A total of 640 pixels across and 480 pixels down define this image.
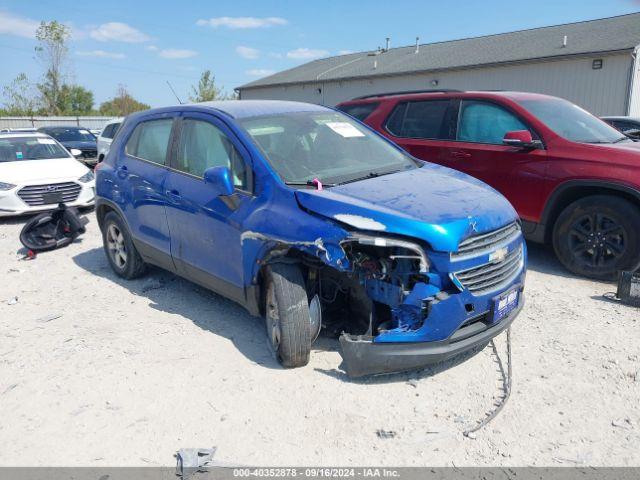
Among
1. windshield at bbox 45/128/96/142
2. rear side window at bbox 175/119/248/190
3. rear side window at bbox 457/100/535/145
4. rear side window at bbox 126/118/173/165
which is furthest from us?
windshield at bbox 45/128/96/142

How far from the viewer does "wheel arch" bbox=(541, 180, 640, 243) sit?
16.2 feet

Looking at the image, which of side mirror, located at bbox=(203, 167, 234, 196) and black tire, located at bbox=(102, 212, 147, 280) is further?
black tire, located at bbox=(102, 212, 147, 280)

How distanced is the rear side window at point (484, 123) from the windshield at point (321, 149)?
1839 mm

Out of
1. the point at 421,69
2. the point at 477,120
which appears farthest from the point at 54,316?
the point at 421,69

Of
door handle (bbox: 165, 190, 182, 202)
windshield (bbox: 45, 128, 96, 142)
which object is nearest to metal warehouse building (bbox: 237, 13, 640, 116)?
windshield (bbox: 45, 128, 96, 142)

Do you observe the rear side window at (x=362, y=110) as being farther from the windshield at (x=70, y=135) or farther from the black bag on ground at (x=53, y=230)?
the windshield at (x=70, y=135)

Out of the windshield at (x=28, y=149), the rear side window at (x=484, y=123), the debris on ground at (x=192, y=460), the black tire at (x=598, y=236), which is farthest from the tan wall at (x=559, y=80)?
the debris on ground at (x=192, y=460)

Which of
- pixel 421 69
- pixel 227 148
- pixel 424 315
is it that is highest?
pixel 421 69

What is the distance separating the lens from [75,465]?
2.82 m

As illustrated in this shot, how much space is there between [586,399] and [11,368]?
4.00 m

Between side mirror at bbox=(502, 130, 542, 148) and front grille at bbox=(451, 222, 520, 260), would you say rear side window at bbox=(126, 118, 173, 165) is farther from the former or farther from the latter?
side mirror at bbox=(502, 130, 542, 148)

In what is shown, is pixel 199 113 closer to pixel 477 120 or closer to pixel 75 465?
pixel 75 465

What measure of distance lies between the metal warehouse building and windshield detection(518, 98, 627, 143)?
13.6 metres

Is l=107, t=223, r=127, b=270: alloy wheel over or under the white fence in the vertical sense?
under
